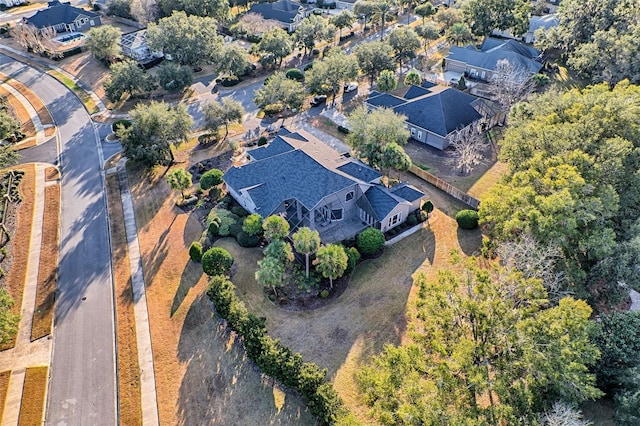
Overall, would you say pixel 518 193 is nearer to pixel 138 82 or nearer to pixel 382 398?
pixel 382 398

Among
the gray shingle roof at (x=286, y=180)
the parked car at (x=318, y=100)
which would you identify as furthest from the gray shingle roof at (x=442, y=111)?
the gray shingle roof at (x=286, y=180)

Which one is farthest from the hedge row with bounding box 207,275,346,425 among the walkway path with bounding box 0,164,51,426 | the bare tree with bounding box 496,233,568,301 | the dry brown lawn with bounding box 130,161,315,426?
the bare tree with bounding box 496,233,568,301

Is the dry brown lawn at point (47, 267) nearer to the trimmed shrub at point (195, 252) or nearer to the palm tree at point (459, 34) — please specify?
the trimmed shrub at point (195, 252)

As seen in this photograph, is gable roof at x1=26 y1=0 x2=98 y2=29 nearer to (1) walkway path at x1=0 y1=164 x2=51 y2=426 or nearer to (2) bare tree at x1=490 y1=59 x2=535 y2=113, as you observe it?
(1) walkway path at x1=0 y1=164 x2=51 y2=426

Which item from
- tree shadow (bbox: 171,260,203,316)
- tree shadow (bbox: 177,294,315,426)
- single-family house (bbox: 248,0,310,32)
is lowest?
tree shadow (bbox: 177,294,315,426)

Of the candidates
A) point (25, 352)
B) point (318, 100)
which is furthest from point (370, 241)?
point (318, 100)

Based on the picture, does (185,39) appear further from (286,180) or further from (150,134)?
(286,180)

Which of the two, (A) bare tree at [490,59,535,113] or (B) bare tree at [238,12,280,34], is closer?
(A) bare tree at [490,59,535,113]
